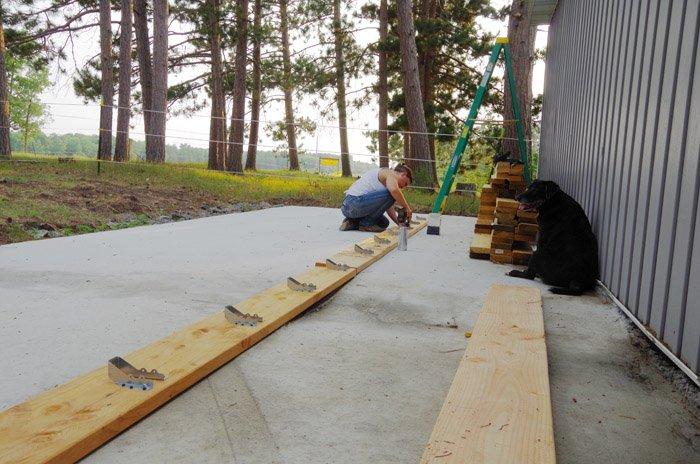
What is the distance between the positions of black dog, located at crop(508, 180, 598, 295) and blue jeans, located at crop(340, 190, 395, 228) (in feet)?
8.16

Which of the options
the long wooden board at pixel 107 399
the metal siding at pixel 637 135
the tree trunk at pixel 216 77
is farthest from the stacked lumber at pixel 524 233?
the tree trunk at pixel 216 77

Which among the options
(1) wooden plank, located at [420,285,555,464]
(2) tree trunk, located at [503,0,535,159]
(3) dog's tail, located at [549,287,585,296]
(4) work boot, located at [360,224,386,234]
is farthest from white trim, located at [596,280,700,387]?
(2) tree trunk, located at [503,0,535,159]

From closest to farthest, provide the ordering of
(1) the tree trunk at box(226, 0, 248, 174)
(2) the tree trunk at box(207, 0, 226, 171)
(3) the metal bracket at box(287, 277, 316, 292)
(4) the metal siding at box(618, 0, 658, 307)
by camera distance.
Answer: (4) the metal siding at box(618, 0, 658, 307) → (3) the metal bracket at box(287, 277, 316, 292) → (1) the tree trunk at box(226, 0, 248, 174) → (2) the tree trunk at box(207, 0, 226, 171)

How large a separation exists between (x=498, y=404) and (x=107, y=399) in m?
1.35

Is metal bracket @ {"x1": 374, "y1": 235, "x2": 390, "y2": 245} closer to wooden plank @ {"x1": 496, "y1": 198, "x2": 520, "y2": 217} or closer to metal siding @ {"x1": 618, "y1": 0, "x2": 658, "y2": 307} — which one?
wooden plank @ {"x1": 496, "y1": 198, "x2": 520, "y2": 217}

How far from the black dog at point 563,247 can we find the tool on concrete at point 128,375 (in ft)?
10.3

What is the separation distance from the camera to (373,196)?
6945mm

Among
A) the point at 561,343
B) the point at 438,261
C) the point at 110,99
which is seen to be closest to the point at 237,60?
the point at 110,99

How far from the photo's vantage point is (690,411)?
2.22 meters

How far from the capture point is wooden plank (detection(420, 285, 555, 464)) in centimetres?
163

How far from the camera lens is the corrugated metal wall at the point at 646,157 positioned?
2.58 m

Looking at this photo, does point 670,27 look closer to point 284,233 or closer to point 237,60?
point 284,233

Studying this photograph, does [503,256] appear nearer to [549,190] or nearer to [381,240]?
[549,190]

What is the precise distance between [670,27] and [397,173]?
155 inches
